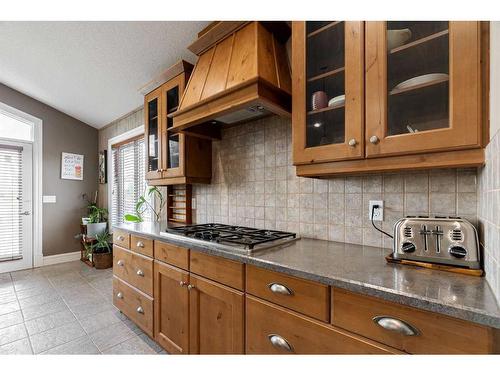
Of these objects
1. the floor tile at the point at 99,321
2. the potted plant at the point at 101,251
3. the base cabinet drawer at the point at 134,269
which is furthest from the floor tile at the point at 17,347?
the potted plant at the point at 101,251

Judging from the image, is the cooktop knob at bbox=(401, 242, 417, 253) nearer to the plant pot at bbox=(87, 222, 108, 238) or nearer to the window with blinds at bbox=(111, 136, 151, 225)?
the window with blinds at bbox=(111, 136, 151, 225)

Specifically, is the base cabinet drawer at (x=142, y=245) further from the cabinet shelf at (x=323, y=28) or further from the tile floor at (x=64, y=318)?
the cabinet shelf at (x=323, y=28)

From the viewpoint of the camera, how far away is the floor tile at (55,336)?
191cm

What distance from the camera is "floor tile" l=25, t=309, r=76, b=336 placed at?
2.15m

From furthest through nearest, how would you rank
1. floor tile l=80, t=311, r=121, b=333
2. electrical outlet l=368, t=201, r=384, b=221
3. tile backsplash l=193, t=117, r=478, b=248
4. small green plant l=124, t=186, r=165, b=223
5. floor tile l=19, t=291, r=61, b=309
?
small green plant l=124, t=186, r=165, b=223
floor tile l=19, t=291, r=61, b=309
floor tile l=80, t=311, r=121, b=333
electrical outlet l=368, t=201, r=384, b=221
tile backsplash l=193, t=117, r=478, b=248

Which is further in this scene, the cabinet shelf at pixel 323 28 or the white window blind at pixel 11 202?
the white window blind at pixel 11 202

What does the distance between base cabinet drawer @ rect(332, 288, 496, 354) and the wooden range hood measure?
1.08m

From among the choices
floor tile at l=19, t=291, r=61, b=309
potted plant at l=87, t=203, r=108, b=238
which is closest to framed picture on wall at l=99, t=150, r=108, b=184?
potted plant at l=87, t=203, r=108, b=238

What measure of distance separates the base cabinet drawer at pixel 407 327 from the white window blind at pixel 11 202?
4.93 m

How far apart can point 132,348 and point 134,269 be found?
0.59 m

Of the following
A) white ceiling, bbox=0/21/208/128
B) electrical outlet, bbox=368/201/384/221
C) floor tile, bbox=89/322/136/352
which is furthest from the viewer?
white ceiling, bbox=0/21/208/128

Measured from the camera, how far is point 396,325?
2.55 ft

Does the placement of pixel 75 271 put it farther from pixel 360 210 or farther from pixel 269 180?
pixel 360 210
